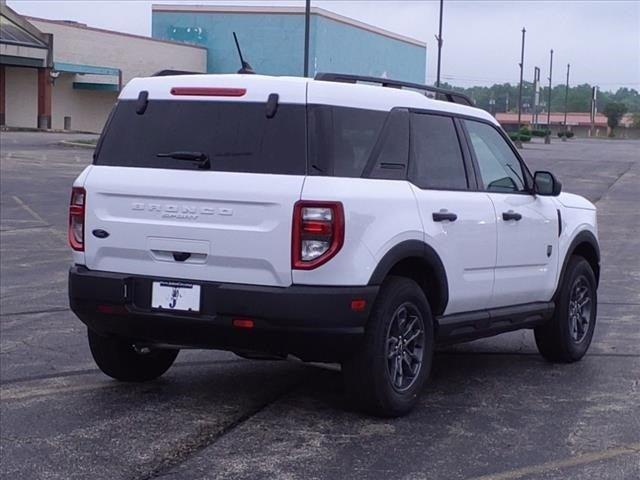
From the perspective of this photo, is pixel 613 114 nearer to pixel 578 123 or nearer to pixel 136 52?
pixel 578 123

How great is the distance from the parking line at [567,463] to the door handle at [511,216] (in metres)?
1.90

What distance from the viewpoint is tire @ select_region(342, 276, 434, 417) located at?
21.5ft

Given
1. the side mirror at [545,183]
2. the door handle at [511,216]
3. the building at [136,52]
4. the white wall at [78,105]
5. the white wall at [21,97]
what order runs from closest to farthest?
the door handle at [511,216] < the side mirror at [545,183] < the building at [136,52] < the white wall at [21,97] < the white wall at [78,105]

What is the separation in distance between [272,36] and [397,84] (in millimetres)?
60313

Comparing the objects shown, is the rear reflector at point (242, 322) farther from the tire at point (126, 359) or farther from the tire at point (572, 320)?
the tire at point (572, 320)

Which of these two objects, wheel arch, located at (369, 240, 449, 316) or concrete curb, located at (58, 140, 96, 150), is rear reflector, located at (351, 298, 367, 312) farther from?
concrete curb, located at (58, 140, 96, 150)

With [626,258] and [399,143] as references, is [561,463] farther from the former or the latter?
[626,258]

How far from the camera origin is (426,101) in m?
7.35

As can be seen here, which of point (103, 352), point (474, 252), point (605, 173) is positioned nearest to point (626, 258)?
point (474, 252)

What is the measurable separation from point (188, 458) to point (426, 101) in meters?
2.77

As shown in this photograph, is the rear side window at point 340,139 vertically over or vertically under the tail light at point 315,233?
over

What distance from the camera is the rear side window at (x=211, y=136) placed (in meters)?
6.44

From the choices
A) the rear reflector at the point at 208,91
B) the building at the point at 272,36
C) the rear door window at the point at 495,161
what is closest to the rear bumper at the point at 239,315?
the rear reflector at the point at 208,91

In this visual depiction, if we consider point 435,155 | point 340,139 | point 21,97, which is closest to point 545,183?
point 435,155
